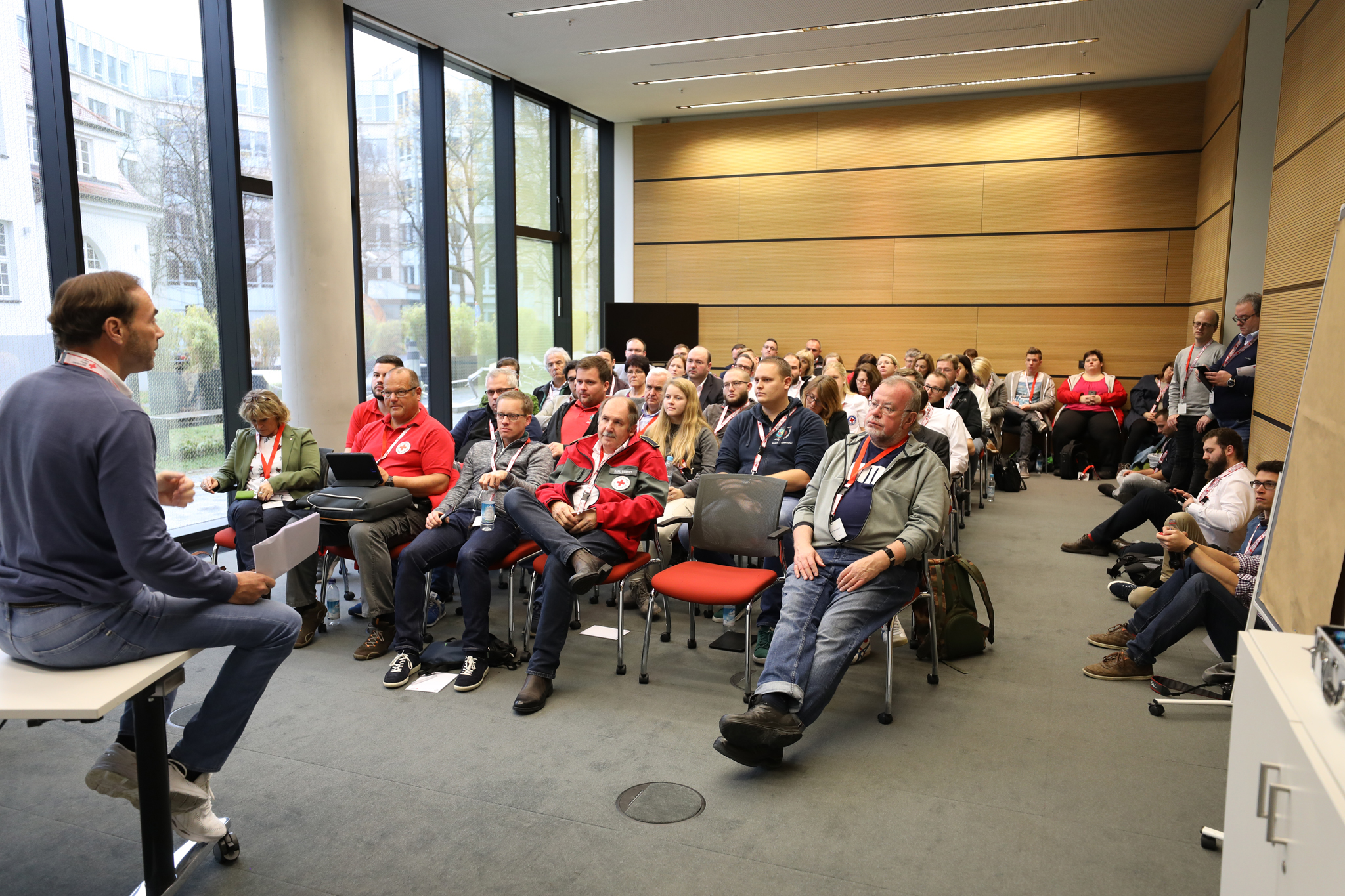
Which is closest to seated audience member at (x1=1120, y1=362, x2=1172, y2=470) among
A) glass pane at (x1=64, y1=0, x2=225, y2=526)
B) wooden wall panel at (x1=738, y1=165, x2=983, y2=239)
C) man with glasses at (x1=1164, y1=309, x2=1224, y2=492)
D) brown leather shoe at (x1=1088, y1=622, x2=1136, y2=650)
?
man with glasses at (x1=1164, y1=309, x2=1224, y2=492)

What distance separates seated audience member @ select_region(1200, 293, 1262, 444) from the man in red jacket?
3.92m

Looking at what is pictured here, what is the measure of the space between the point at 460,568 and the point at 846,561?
1.76m

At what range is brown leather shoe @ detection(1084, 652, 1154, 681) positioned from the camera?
12.5 ft

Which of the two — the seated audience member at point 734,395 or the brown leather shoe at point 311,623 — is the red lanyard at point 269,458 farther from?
the seated audience member at point 734,395

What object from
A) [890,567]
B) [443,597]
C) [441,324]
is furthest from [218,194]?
[890,567]

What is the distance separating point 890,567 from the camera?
345cm

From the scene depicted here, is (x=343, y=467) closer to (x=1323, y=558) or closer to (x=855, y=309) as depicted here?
(x=1323, y=558)

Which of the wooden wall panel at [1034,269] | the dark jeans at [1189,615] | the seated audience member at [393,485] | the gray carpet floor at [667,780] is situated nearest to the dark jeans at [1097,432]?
the wooden wall panel at [1034,269]

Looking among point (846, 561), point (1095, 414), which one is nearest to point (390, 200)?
point (846, 561)

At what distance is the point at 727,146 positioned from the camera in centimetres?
1138

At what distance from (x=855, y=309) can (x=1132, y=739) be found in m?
8.31

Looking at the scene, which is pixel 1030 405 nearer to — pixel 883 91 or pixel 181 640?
pixel 883 91

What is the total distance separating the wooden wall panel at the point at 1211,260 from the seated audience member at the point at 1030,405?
1.72 meters

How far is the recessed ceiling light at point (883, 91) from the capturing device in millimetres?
9383
